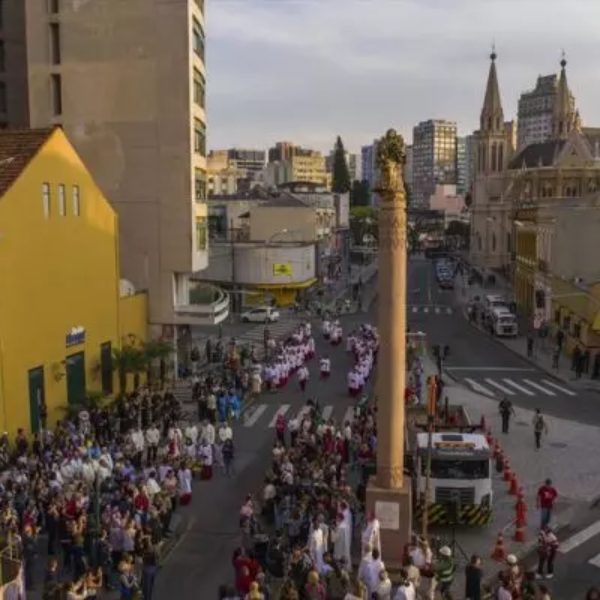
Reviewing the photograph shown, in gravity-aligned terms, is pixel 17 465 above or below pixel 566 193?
below

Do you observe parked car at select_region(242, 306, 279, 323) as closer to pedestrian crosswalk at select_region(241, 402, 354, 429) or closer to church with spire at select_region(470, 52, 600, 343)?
church with spire at select_region(470, 52, 600, 343)

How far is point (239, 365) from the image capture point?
137 ft

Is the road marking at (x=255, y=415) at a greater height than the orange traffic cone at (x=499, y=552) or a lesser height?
lesser

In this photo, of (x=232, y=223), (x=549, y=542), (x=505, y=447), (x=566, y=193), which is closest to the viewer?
(x=549, y=542)

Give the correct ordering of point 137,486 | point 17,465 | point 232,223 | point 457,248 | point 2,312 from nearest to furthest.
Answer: point 137,486 < point 17,465 < point 2,312 < point 232,223 < point 457,248

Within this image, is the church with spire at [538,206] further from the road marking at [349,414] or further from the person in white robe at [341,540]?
the person in white robe at [341,540]

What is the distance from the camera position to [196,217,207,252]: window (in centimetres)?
4166

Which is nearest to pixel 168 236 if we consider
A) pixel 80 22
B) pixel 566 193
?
pixel 80 22

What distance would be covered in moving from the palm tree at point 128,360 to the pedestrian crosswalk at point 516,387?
1576 cm

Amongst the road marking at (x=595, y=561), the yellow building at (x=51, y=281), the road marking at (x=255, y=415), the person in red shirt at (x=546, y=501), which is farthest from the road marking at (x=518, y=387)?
the road marking at (x=595, y=561)

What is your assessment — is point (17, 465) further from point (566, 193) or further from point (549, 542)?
point (566, 193)

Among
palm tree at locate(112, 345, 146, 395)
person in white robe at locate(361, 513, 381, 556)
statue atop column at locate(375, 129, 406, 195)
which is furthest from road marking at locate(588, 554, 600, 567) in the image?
palm tree at locate(112, 345, 146, 395)

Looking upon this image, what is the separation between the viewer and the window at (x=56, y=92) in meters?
41.1

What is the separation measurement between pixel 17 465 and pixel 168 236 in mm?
18959
